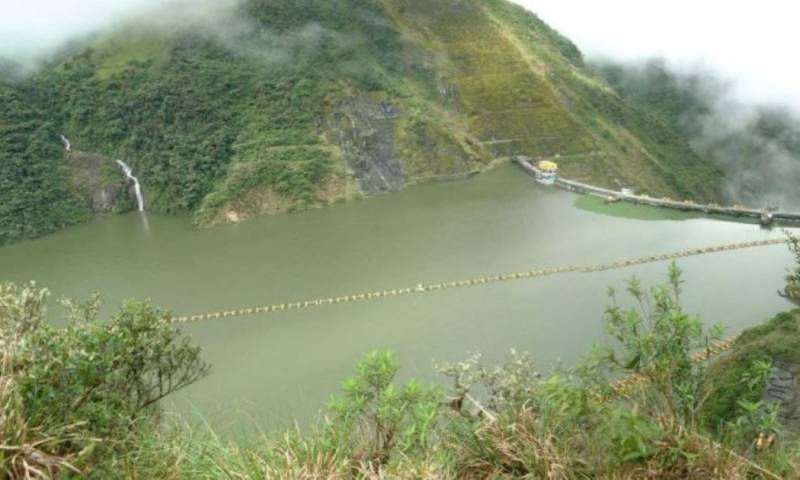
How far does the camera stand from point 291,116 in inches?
1441

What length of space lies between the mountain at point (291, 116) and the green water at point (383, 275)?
204cm

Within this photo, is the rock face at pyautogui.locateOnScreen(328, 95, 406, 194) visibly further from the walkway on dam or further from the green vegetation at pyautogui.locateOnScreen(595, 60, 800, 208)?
the green vegetation at pyautogui.locateOnScreen(595, 60, 800, 208)

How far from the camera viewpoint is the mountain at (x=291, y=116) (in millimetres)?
34062

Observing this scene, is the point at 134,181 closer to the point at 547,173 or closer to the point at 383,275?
the point at 383,275

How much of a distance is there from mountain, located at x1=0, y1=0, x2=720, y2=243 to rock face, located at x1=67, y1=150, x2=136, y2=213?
9 cm

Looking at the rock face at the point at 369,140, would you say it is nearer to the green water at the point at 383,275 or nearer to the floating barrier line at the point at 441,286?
the green water at the point at 383,275

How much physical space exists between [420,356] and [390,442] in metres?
12.3

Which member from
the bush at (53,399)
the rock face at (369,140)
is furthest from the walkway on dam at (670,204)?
the bush at (53,399)

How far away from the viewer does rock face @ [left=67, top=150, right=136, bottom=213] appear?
3525 cm

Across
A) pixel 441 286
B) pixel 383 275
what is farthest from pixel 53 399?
pixel 383 275

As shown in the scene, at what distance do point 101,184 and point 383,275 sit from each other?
20.0 meters

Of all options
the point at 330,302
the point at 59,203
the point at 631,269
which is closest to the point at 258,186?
the point at 59,203

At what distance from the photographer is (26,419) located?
3.47 m

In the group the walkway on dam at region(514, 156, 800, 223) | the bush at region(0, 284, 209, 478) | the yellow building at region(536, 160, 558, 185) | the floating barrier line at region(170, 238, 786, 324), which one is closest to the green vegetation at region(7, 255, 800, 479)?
the bush at region(0, 284, 209, 478)
